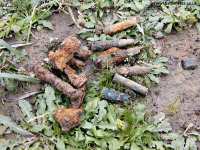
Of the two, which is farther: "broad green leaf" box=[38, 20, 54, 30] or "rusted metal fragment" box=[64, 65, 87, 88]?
"broad green leaf" box=[38, 20, 54, 30]

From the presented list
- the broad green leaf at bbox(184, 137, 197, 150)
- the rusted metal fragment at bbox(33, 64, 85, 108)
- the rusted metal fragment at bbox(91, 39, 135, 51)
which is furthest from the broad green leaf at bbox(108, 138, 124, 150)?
the rusted metal fragment at bbox(91, 39, 135, 51)

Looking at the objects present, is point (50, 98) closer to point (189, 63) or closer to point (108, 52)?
point (108, 52)

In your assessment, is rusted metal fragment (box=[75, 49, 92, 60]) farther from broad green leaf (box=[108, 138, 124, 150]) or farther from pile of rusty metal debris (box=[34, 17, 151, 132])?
broad green leaf (box=[108, 138, 124, 150])

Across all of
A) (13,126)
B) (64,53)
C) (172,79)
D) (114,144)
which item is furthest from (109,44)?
(13,126)

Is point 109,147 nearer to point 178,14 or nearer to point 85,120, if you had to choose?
point 85,120

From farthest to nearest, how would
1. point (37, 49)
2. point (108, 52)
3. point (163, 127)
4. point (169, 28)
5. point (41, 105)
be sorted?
point (169, 28), point (37, 49), point (108, 52), point (41, 105), point (163, 127)

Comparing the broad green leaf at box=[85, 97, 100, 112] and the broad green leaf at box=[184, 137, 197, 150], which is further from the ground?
the broad green leaf at box=[85, 97, 100, 112]

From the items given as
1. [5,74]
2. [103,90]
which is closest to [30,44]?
[5,74]
